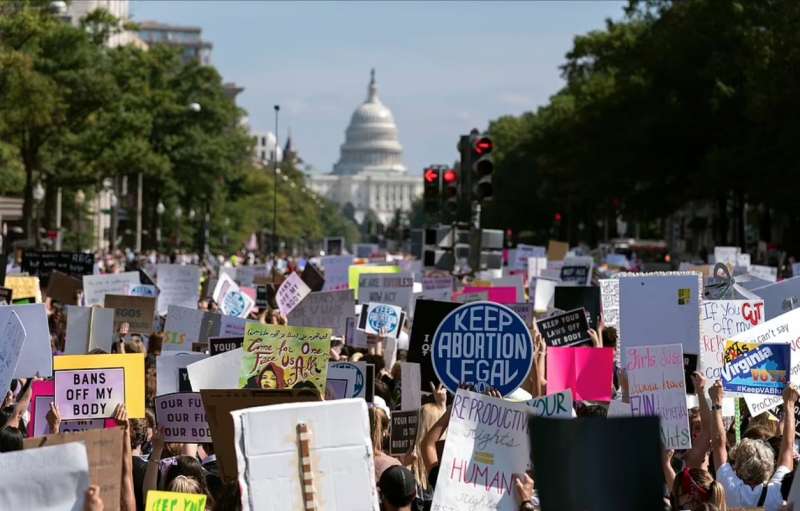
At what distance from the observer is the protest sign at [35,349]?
1234 cm

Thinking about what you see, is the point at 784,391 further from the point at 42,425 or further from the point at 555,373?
the point at 42,425

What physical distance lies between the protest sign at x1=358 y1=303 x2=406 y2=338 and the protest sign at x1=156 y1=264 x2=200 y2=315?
5.57 metres

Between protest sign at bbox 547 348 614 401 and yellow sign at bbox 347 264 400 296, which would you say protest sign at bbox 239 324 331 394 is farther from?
yellow sign at bbox 347 264 400 296

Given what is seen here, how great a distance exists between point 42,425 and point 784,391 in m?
4.08

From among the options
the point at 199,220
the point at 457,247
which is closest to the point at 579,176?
the point at 199,220

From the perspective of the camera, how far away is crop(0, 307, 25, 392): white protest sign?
33.3ft

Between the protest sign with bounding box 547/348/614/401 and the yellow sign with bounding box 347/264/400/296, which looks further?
the yellow sign with bounding box 347/264/400/296

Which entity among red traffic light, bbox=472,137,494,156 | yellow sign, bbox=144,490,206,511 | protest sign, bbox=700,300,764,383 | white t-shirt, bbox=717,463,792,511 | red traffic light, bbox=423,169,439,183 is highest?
red traffic light, bbox=472,137,494,156

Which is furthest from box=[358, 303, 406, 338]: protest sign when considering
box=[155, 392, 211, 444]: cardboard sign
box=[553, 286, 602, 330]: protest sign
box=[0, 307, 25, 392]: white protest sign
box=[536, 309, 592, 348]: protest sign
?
box=[155, 392, 211, 444]: cardboard sign

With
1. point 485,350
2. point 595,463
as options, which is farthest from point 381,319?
point 595,463

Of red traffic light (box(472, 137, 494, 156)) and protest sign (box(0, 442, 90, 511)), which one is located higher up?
red traffic light (box(472, 137, 494, 156))

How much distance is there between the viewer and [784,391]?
9.46m

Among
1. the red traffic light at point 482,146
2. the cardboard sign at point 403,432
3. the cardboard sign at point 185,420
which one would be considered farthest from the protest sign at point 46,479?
the red traffic light at point 482,146

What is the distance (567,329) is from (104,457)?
795 centimetres
